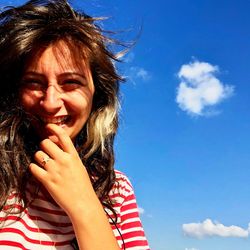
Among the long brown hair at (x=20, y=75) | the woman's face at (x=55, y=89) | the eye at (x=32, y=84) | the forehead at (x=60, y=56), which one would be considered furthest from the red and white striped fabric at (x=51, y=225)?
the forehead at (x=60, y=56)

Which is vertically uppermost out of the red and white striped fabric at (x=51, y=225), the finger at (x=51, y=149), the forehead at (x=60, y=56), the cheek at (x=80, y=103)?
the forehead at (x=60, y=56)

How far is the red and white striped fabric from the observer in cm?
347

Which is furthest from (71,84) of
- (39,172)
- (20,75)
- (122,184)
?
(122,184)

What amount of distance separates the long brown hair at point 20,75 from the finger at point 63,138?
317 mm

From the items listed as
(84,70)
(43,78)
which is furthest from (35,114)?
(84,70)

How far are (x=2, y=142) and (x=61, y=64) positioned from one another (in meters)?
0.84

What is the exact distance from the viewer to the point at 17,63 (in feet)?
12.9

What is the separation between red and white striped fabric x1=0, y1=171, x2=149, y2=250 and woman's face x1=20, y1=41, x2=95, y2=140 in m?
0.62

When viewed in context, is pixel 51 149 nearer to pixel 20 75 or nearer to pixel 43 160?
pixel 43 160

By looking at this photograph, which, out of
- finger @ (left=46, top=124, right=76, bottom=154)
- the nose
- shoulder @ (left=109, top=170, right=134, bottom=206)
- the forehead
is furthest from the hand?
shoulder @ (left=109, top=170, right=134, bottom=206)

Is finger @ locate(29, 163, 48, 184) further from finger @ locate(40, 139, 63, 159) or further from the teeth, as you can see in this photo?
the teeth

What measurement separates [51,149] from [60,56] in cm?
87

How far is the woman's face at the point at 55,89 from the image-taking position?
3797mm

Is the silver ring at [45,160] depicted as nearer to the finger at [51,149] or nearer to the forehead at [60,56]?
the finger at [51,149]
